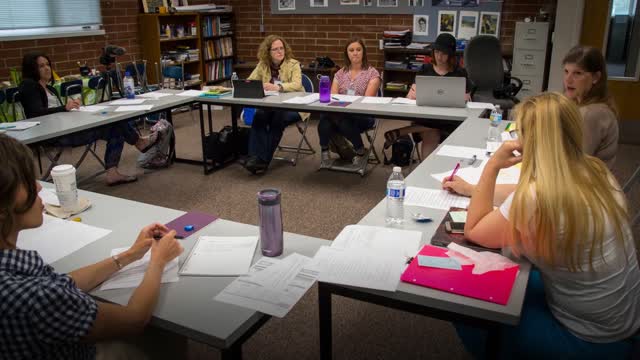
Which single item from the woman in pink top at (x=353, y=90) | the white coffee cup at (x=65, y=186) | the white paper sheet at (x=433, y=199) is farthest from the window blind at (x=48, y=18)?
the white paper sheet at (x=433, y=199)

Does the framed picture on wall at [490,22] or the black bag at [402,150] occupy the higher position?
the framed picture on wall at [490,22]

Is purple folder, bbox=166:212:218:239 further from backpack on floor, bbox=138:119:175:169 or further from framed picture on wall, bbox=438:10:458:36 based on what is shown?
framed picture on wall, bbox=438:10:458:36

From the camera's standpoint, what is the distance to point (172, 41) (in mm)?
7020

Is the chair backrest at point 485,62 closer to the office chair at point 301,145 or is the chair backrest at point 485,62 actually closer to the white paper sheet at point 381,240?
the office chair at point 301,145

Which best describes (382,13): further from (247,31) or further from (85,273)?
(85,273)

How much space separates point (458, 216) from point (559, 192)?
0.54 metres

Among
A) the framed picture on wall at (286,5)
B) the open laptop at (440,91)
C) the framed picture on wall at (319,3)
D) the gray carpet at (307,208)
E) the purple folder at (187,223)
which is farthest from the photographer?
the framed picture on wall at (286,5)

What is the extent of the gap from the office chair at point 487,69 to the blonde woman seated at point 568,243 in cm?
407

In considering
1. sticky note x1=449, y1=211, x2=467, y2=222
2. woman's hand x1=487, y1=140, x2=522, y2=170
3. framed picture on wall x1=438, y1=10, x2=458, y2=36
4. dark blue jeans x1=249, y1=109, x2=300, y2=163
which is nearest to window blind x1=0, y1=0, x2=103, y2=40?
dark blue jeans x1=249, y1=109, x2=300, y2=163

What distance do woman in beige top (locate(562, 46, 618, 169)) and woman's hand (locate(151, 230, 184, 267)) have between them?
1864 millimetres

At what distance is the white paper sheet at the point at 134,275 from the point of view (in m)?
1.49

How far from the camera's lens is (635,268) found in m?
1.47

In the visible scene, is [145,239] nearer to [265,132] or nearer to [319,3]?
[265,132]

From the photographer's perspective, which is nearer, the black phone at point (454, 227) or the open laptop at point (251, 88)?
the black phone at point (454, 227)
